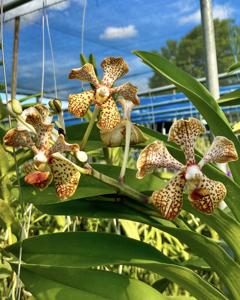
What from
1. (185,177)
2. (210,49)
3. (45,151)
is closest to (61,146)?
(45,151)

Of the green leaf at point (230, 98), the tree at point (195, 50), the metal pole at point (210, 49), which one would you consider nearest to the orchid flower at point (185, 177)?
the green leaf at point (230, 98)

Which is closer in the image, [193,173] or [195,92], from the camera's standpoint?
[193,173]

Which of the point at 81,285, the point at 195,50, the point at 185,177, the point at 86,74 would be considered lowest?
the point at 81,285

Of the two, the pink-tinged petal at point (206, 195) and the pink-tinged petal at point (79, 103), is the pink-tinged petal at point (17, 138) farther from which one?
the pink-tinged petal at point (206, 195)

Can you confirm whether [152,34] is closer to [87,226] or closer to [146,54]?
[87,226]

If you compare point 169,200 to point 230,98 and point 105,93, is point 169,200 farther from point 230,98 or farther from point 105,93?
point 230,98
